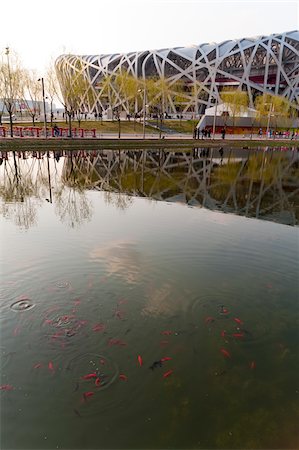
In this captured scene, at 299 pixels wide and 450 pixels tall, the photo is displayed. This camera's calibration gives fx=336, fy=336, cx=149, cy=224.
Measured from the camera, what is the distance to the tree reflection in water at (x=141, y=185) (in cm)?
1434

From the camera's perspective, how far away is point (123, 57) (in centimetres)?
9294

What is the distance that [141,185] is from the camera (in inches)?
757

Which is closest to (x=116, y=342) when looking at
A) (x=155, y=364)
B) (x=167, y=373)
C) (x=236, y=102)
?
(x=155, y=364)

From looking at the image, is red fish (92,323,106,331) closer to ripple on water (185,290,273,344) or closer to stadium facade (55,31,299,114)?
ripple on water (185,290,273,344)

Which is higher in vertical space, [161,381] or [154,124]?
[154,124]

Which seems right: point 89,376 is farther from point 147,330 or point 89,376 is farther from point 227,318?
point 227,318

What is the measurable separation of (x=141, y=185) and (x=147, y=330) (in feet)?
45.3

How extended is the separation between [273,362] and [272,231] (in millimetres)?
7122

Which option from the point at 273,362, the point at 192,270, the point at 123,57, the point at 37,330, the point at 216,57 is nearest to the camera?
the point at 273,362

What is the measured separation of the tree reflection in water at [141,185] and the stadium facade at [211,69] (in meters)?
55.2

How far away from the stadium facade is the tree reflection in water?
55.2 meters

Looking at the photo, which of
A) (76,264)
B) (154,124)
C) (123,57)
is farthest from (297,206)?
(123,57)

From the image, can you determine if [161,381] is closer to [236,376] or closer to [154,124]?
[236,376]

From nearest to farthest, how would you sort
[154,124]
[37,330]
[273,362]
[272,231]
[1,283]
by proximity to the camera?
[273,362], [37,330], [1,283], [272,231], [154,124]
